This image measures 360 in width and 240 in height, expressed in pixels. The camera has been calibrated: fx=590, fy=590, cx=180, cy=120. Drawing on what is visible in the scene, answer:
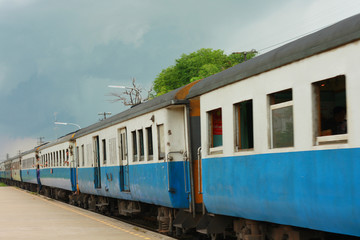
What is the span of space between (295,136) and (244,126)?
1789mm

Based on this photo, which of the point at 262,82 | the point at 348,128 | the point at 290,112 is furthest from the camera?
the point at 262,82

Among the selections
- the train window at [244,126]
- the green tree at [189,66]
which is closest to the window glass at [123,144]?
the train window at [244,126]

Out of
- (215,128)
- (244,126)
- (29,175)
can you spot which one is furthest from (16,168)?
(244,126)

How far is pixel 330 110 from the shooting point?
6957 mm

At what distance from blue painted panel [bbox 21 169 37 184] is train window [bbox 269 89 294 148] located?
116 feet

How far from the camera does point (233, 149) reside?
364 inches

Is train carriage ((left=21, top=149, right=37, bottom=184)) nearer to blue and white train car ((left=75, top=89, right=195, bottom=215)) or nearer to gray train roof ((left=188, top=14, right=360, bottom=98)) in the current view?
blue and white train car ((left=75, top=89, right=195, bottom=215))

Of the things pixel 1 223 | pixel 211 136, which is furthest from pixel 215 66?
pixel 211 136

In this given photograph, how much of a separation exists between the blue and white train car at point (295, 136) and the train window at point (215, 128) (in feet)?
1.03

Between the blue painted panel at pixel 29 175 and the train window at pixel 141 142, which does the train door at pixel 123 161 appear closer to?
the train window at pixel 141 142

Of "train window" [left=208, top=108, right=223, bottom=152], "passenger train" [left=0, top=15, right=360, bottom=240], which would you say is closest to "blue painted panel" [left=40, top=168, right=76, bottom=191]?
"passenger train" [left=0, top=15, right=360, bottom=240]

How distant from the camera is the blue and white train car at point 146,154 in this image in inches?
480

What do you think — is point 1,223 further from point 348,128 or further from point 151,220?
point 348,128

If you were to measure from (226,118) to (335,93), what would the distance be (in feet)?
9.61
